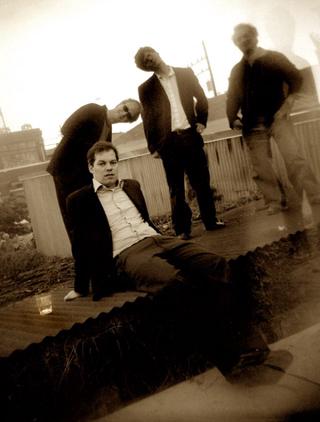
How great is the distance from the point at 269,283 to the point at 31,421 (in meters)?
1.65

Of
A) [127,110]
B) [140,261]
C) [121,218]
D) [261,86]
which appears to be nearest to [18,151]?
[127,110]

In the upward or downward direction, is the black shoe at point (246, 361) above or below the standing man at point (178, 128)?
below

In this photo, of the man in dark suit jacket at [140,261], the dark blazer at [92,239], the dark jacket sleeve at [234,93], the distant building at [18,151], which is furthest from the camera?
the distant building at [18,151]

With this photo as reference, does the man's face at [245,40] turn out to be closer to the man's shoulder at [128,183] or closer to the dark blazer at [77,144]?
the dark blazer at [77,144]

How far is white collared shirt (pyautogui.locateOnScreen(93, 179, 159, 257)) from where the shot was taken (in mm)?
2129

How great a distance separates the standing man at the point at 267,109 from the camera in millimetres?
3078

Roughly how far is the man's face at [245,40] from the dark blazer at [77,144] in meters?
1.12

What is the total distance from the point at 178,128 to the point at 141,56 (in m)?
0.59

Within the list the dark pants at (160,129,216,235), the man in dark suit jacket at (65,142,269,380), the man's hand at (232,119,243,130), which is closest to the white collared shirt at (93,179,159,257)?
the man in dark suit jacket at (65,142,269,380)

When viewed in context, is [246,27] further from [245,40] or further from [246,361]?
[246,361]

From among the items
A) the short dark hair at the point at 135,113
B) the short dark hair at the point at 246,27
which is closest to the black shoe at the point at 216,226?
the short dark hair at the point at 135,113

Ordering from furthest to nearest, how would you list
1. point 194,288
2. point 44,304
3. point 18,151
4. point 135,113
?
point 18,151, point 135,113, point 44,304, point 194,288

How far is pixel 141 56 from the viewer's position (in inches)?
116

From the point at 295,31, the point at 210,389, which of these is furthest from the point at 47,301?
the point at 295,31
